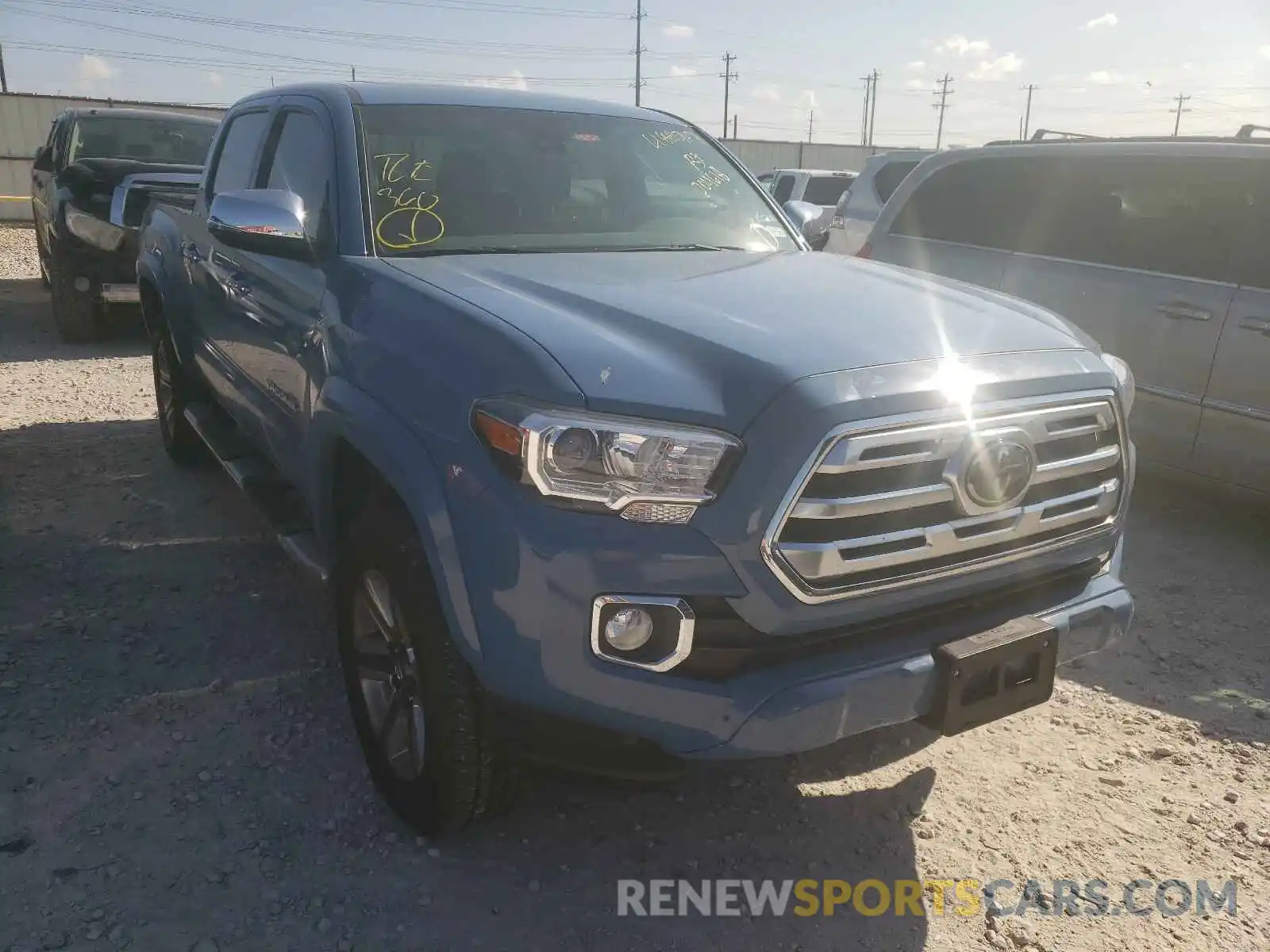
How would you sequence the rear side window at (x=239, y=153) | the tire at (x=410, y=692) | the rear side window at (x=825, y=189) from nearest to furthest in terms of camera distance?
the tire at (x=410, y=692) → the rear side window at (x=239, y=153) → the rear side window at (x=825, y=189)

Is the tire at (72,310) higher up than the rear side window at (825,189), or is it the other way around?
the rear side window at (825,189)

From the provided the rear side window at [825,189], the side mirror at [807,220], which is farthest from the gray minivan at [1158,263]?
the rear side window at [825,189]

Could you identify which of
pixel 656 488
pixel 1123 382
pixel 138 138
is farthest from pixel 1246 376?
pixel 138 138

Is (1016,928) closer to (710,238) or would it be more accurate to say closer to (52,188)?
(710,238)

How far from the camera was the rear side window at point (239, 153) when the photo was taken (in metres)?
3.98

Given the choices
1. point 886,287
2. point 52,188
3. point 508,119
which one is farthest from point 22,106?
point 886,287

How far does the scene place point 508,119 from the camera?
3410mm

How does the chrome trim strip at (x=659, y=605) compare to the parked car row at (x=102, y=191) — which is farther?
the parked car row at (x=102, y=191)

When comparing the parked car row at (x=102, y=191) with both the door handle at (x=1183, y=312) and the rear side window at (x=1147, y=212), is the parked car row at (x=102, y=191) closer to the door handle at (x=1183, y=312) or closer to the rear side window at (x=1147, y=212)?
the rear side window at (x=1147, y=212)

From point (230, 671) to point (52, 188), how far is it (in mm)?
7734

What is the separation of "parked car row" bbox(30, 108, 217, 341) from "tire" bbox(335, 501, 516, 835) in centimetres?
547

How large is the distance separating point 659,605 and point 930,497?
60 centimetres

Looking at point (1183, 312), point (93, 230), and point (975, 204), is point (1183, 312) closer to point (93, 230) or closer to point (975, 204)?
point (975, 204)

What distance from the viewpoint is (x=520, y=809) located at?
2715 millimetres
